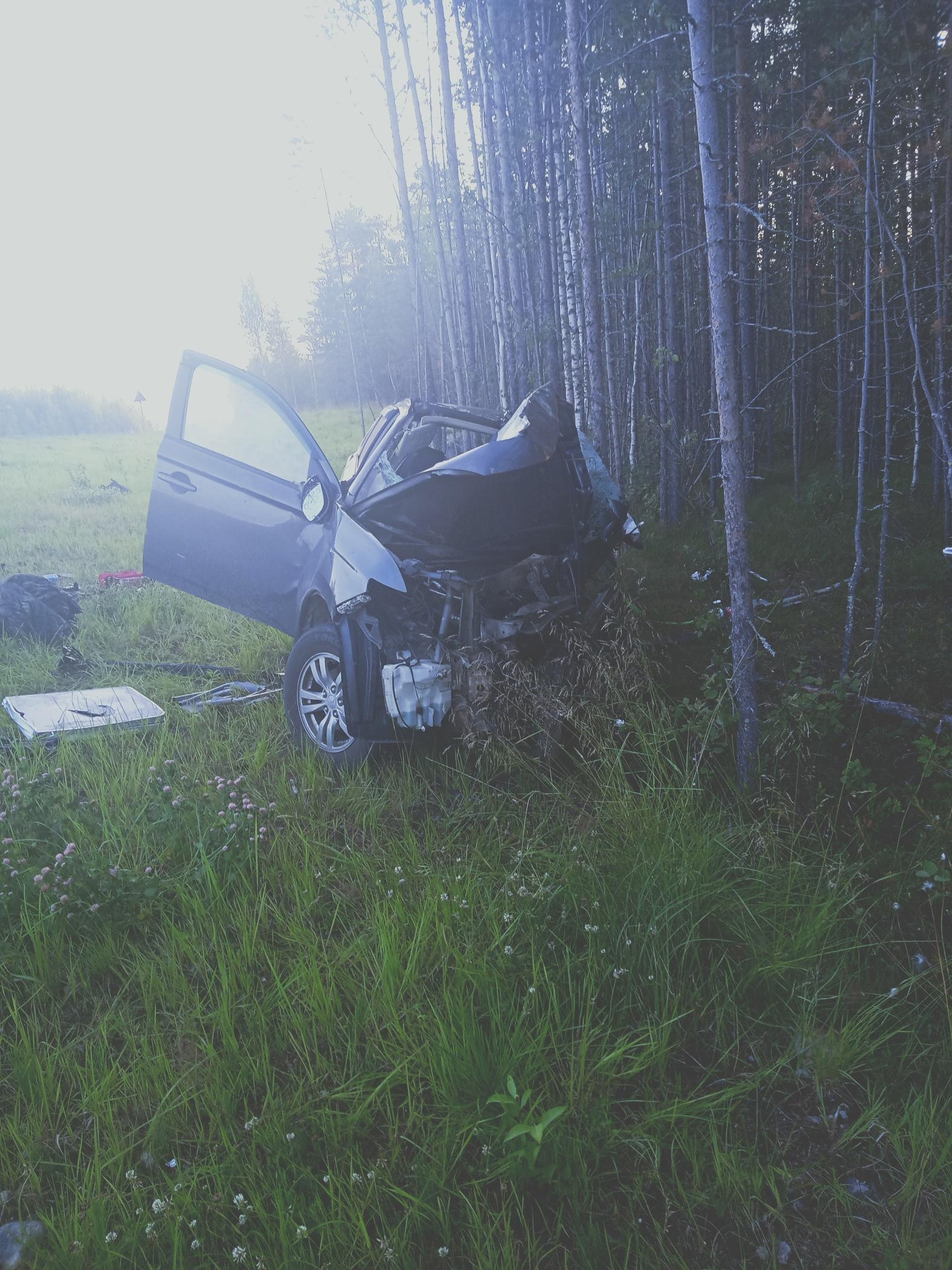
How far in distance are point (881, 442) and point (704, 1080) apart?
466 inches

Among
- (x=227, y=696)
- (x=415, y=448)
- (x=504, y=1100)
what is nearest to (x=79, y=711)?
(x=227, y=696)

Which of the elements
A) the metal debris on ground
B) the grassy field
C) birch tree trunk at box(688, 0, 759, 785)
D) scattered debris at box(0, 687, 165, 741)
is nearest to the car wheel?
the grassy field

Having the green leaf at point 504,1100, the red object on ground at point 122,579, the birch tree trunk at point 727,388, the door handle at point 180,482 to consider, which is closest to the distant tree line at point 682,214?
the birch tree trunk at point 727,388

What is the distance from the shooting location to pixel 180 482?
474 cm

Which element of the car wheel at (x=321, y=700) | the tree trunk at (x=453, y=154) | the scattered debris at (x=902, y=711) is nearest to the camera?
the scattered debris at (x=902, y=711)

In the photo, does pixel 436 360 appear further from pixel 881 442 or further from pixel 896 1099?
pixel 896 1099

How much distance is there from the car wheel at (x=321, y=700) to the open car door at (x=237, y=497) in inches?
18.5

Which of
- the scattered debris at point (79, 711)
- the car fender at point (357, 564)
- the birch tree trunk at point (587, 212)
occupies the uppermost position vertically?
the birch tree trunk at point (587, 212)

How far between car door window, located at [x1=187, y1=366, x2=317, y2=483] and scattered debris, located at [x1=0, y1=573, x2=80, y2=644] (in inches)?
87.8

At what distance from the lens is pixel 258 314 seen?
28.8 meters

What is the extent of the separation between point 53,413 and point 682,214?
13758 millimetres

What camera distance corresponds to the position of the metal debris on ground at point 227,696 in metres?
4.48

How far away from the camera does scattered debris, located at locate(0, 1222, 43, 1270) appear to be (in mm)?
1604

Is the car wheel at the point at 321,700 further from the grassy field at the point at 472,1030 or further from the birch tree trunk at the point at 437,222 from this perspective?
the birch tree trunk at the point at 437,222
